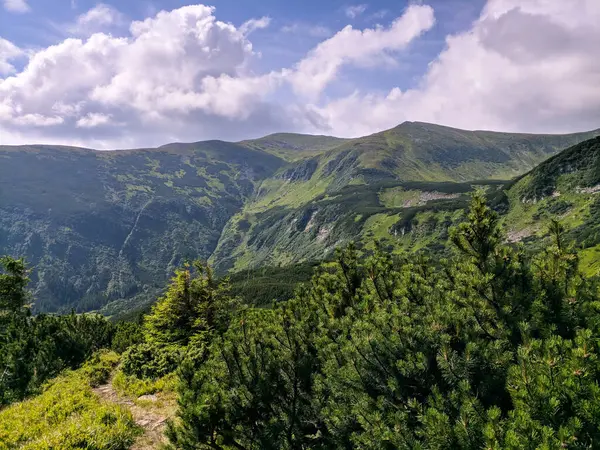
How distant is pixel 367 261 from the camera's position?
42.2 feet

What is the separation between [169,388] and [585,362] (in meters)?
17.7

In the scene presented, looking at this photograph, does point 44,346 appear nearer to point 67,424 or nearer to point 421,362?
point 67,424

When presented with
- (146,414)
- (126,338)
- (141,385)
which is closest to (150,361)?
(141,385)

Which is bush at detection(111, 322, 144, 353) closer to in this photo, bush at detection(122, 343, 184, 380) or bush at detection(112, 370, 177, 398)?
A: bush at detection(122, 343, 184, 380)

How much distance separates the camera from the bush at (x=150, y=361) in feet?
67.9

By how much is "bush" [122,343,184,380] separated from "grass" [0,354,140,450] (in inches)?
120

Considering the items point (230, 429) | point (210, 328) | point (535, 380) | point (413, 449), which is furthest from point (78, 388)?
point (535, 380)

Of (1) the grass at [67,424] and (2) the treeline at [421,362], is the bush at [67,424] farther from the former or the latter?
(2) the treeline at [421,362]

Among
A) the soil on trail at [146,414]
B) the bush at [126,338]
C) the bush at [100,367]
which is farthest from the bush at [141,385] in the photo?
the bush at [126,338]

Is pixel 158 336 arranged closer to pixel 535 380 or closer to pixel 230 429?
pixel 230 429

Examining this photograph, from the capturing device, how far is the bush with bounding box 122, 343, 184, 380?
20.7 meters

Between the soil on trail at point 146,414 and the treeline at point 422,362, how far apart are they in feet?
12.0

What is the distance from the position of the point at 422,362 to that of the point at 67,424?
12.8m

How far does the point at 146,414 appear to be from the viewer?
15898 millimetres
